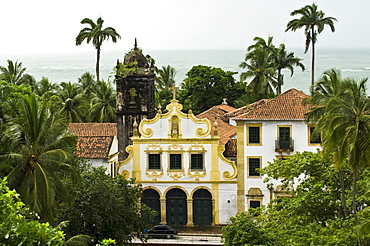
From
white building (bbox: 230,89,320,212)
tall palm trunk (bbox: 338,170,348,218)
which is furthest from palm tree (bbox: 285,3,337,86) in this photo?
tall palm trunk (bbox: 338,170,348,218)

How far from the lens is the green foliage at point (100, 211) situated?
3297 centimetres

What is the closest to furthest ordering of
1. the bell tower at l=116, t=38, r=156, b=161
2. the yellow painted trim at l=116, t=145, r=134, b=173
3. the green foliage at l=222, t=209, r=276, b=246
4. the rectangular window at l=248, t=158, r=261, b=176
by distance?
the green foliage at l=222, t=209, r=276, b=246, the rectangular window at l=248, t=158, r=261, b=176, the yellow painted trim at l=116, t=145, r=134, b=173, the bell tower at l=116, t=38, r=156, b=161

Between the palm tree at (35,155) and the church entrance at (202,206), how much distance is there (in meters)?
20.3

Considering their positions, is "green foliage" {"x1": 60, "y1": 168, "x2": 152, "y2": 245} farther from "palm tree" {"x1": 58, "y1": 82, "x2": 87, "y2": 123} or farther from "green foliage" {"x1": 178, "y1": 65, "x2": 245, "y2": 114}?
"green foliage" {"x1": 178, "y1": 65, "x2": 245, "y2": 114}

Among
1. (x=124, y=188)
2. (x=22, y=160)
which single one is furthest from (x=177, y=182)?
(x=22, y=160)

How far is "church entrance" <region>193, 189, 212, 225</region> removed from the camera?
4644cm

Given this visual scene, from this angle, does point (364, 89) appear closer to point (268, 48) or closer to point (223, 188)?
point (223, 188)

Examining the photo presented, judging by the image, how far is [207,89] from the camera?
74250mm

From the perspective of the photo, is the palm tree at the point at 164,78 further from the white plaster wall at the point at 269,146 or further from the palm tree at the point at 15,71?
the white plaster wall at the point at 269,146

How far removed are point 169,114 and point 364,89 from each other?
57.5 feet

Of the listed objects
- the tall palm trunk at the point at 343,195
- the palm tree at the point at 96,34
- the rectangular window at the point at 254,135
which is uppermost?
the palm tree at the point at 96,34

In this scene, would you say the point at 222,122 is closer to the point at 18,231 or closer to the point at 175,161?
the point at 175,161

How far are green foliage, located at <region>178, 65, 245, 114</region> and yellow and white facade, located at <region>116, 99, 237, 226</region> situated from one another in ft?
89.4

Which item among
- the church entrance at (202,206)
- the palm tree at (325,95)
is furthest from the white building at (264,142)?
the palm tree at (325,95)
